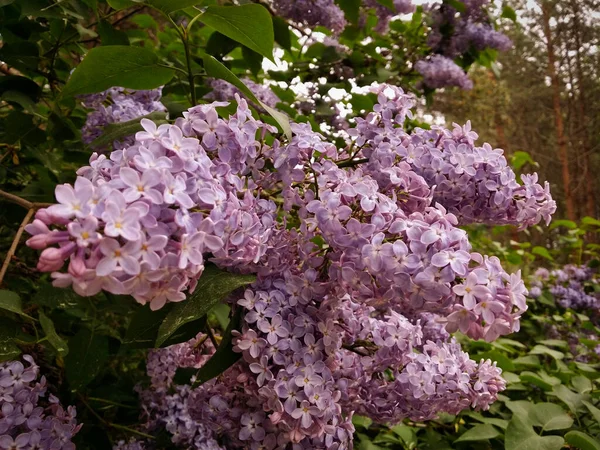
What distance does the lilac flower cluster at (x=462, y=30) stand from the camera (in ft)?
8.93

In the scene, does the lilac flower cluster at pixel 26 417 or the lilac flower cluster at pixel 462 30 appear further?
the lilac flower cluster at pixel 462 30

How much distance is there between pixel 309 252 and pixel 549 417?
0.89 metres

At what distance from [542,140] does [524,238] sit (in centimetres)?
292

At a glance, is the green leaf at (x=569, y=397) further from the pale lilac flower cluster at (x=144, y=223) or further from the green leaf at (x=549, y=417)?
the pale lilac flower cluster at (x=144, y=223)

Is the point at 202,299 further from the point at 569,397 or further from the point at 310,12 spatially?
the point at 310,12

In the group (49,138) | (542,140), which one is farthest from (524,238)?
(49,138)

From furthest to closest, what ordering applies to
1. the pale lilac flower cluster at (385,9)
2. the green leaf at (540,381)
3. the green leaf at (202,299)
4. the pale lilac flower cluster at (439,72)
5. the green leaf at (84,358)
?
1. the pale lilac flower cluster at (439,72)
2. the pale lilac flower cluster at (385,9)
3. the green leaf at (540,381)
4. the green leaf at (84,358)
5. the green leaf at (202,299)

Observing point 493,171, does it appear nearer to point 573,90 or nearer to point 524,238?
point 573,90

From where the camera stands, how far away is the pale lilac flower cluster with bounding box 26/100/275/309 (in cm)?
55

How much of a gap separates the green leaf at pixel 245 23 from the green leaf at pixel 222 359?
43 centimetres

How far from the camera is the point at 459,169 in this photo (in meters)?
0.94

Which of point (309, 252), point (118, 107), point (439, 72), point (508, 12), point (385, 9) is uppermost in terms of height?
point (508, 12)

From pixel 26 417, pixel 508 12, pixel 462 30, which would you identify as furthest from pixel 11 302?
pixel 508 12

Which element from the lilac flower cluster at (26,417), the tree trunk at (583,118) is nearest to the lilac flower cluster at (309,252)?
the lilac flower cluster at (26,417)
